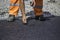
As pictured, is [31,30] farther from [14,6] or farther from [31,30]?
[14,6]

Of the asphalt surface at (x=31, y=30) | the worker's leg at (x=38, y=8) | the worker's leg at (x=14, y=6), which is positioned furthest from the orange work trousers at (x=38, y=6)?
the worker's leg at (x=14, y=6)

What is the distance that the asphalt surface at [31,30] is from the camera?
386cm

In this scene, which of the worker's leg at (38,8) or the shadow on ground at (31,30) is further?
the worker's leg at (38,8)

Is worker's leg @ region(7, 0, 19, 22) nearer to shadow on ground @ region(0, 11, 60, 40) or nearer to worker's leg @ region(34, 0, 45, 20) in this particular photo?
shadow on ground @ region(0, 11, 60, 40)

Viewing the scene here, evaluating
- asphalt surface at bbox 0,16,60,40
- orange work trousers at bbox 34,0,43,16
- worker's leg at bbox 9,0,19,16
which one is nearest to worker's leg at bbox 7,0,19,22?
worker's leg at bbox 9,0,19,16

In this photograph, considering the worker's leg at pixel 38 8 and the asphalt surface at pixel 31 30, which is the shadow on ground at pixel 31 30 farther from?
the worker's leg at pixel 38 8

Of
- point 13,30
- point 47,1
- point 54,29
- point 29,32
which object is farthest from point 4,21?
point 47,1

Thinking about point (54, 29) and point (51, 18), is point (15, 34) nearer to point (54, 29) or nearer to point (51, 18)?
point (54, 29)

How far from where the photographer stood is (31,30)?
424 cm

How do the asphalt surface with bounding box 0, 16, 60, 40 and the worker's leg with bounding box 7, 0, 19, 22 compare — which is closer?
the asphalt surface with bounding box 0, 16, 60, 40

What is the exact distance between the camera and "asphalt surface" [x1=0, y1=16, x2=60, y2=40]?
Answer: 12.7ft

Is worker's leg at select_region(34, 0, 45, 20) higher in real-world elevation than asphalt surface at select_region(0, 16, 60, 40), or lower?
higher

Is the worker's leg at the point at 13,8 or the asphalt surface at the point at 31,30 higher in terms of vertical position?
the worker's leg at the point at 13,8

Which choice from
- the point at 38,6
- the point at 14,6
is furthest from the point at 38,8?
the point at 14,6
